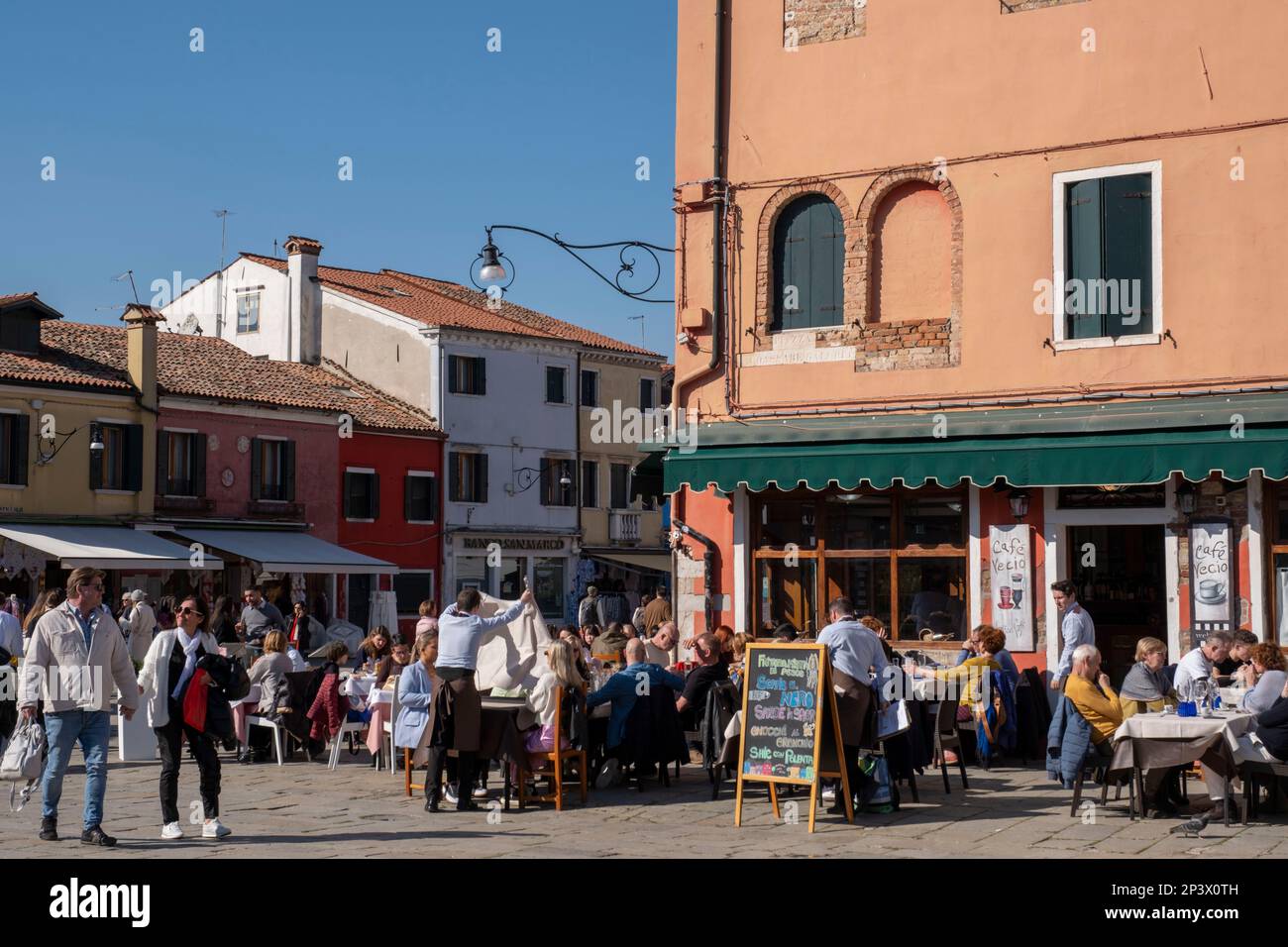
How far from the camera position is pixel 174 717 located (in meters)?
10.1

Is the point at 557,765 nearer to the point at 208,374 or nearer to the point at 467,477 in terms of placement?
the point at 208,374

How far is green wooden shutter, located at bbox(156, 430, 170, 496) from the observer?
3322 centimetres

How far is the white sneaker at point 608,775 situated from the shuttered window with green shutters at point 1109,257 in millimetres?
6033

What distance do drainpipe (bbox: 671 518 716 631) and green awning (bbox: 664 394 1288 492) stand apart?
869 mm

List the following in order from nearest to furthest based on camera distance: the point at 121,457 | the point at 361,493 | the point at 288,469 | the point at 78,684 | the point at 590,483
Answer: the point at 78,684, the point at 121,457, the point at 288,469, the point at 361,493, the point at 590,483

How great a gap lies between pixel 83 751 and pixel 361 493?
28.5 metres

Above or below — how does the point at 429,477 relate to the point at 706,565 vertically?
above

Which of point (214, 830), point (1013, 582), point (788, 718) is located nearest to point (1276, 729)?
point (788, 718)

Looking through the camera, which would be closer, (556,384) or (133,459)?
(133,459)

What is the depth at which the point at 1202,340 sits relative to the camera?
47.8 ft

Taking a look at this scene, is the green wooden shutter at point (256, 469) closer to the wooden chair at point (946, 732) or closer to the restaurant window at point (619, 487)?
the restaurant window at point (619, 487)

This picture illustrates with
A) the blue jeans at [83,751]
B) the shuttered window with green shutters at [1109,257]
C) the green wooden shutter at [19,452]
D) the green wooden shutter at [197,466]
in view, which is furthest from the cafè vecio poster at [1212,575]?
the green wooden shutter at [197,466]

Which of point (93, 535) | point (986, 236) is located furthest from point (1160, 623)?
point (93, 535)

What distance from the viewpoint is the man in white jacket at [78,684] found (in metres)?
9.70
